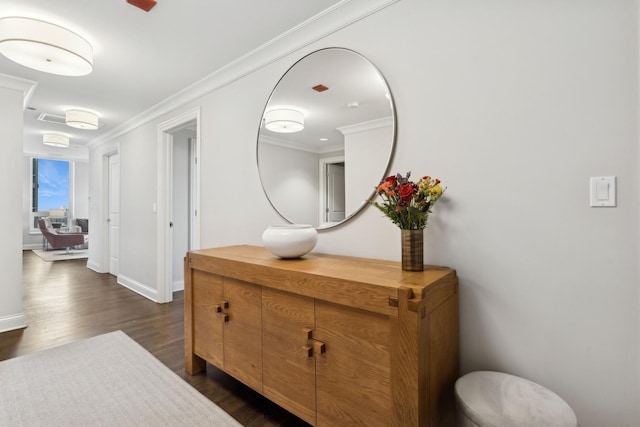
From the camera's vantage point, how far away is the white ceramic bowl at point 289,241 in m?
1.72

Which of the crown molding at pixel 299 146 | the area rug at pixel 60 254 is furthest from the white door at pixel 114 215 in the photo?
the crown molding at pixel 299 146

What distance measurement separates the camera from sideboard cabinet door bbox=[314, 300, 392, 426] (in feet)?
3.86

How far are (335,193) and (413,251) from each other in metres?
0.73

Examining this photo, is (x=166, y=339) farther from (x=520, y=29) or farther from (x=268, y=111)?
(x=520, y=29)

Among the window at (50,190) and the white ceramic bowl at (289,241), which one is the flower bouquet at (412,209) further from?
the window at (50,190)

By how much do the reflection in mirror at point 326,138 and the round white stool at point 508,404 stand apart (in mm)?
1034

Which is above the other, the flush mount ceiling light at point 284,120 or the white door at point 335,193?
the flush mount ceiling light at point 284,120

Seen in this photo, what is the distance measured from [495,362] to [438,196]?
30.7 inches

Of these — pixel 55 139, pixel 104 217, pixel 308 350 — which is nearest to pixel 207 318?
pixel 308 350

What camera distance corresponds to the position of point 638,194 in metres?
1.09

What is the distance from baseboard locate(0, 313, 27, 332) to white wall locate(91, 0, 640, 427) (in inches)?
136

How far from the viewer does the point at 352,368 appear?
49.8 inches

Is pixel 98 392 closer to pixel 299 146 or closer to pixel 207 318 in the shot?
pixel 207 318

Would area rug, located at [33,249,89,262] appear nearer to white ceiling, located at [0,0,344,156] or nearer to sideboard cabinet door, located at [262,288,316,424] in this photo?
white ceiling, located at [0,0,344,156]
